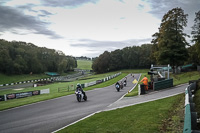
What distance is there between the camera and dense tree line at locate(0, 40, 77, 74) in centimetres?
8594

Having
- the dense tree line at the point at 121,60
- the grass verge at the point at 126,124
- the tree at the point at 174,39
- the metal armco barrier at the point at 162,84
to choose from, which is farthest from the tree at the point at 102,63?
the grass verge at the point at 126,124

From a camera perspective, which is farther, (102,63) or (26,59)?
(102,63)

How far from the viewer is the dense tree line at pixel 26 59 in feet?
282

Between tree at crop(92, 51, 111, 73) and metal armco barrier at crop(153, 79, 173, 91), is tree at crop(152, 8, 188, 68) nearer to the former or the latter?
metal armco barrier at crop(153, 79, 173, 91)

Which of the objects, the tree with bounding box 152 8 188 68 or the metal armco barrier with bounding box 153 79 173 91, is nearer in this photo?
the metal armco barrier with bounding box 153 79 173 91

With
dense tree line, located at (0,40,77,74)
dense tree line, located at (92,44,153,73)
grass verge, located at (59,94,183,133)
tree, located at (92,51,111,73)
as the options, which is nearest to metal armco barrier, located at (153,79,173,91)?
grass verge, located at (59,94,183,133)

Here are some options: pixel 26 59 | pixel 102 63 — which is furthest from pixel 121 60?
pixel 26 59

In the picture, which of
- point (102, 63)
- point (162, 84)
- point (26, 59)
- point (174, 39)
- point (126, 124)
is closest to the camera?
point (126, 124)

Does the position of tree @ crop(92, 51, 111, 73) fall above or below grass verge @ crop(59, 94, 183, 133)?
above

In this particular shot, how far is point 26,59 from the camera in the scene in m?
97.6

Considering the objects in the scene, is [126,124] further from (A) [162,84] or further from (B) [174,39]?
(B) [174,39]

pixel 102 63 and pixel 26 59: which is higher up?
pixel 26 59

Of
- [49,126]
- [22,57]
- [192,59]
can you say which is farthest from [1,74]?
[49,126]

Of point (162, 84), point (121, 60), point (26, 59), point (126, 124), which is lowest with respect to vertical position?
point (126, 124)
